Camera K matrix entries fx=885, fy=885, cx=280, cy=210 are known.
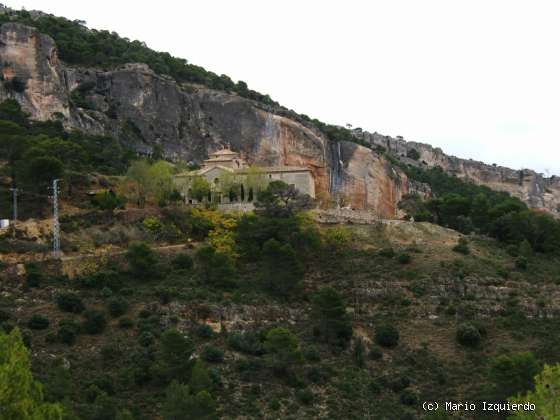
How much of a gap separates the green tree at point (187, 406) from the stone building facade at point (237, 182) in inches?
1293

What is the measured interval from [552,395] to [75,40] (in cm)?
8535

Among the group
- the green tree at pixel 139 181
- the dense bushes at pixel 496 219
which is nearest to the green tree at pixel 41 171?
the green tree at pixel 139 181

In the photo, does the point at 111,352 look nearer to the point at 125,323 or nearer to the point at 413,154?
the point at 125,323

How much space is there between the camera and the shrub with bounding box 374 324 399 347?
4953 centimetres

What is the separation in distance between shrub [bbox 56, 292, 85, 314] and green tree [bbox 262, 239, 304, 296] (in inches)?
471

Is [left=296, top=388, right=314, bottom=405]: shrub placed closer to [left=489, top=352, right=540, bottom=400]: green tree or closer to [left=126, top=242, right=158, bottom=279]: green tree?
[left=489, top=352, right=540, bottom=400]: green tree

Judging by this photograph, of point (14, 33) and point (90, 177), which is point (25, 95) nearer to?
point (14, 33)

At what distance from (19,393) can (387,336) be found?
91.8 ft

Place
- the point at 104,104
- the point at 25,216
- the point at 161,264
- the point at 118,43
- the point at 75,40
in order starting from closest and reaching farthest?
the point at 161,264 → the point at 25,216 → the point at 104,104 → the point at 75,40 → the point at 118,43

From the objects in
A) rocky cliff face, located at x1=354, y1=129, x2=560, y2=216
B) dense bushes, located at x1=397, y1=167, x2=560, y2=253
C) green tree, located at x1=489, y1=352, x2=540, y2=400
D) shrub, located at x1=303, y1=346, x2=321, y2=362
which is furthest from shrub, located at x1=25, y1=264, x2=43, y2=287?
rocky cliff face, located at x1=354, y1=129, x2=560, y2=216

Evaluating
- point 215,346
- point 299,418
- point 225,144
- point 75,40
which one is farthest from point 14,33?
point 299,418

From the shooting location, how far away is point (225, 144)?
9262cm

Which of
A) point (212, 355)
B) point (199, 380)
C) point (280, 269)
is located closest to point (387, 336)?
point (280, 269)

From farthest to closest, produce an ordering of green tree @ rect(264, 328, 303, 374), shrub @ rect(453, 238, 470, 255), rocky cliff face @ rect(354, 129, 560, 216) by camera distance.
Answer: rocky cliff face @ rect(354, 129, 560, 216) < shrub @ rect(453, 238, 470, 255) < green tree @ rect(264, 328, 303, 374)
